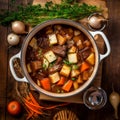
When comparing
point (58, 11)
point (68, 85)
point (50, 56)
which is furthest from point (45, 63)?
point (58, 11)

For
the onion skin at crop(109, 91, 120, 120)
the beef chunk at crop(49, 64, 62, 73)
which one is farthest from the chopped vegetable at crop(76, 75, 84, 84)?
the onion skin at crop(109, 91, 120, 120)

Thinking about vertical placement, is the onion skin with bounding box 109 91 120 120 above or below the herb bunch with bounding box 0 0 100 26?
below

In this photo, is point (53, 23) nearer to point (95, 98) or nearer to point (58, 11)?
point (58, 11)

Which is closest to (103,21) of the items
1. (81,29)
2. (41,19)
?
(81,29)

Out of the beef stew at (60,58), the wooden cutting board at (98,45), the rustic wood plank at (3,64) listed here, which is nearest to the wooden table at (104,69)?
the rustic wood plank at (3,64)

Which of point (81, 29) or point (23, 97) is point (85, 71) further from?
point (23, 97)

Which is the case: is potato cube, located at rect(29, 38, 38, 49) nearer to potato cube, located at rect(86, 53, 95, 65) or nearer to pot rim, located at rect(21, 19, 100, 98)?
pot rim, located at rect(21, 19, 100, 98)
